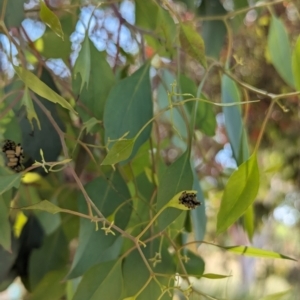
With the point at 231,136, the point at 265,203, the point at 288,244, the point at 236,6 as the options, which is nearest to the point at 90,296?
the point at 231,136

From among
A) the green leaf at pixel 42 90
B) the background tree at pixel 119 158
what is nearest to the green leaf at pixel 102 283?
the background tree at pixel 119 158

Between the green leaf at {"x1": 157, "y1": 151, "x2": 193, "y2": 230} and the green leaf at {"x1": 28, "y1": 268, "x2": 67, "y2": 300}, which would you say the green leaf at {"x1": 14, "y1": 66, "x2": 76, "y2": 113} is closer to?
the green leaf at {"x1": 157, "y1": 151, "x2": 193, "y2": 230}

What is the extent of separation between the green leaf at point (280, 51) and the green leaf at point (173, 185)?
18cm

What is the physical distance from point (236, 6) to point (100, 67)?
0.51ft

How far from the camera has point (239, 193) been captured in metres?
0.27

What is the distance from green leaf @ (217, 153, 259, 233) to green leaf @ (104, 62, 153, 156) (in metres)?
0.06

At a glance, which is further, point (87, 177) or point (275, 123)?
point (275, 123)

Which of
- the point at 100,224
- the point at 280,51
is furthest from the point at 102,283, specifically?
the point at 280,51

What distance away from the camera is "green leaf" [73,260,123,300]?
0.27 m

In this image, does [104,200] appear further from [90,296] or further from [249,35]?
[249,35]

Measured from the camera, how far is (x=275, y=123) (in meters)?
0.86

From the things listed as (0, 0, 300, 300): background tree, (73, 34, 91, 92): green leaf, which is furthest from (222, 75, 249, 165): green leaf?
(73, 34, 91, 92): green leaf

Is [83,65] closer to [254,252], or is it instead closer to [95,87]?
[95,87]

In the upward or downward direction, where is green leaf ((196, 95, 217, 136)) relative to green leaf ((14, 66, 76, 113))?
downward
